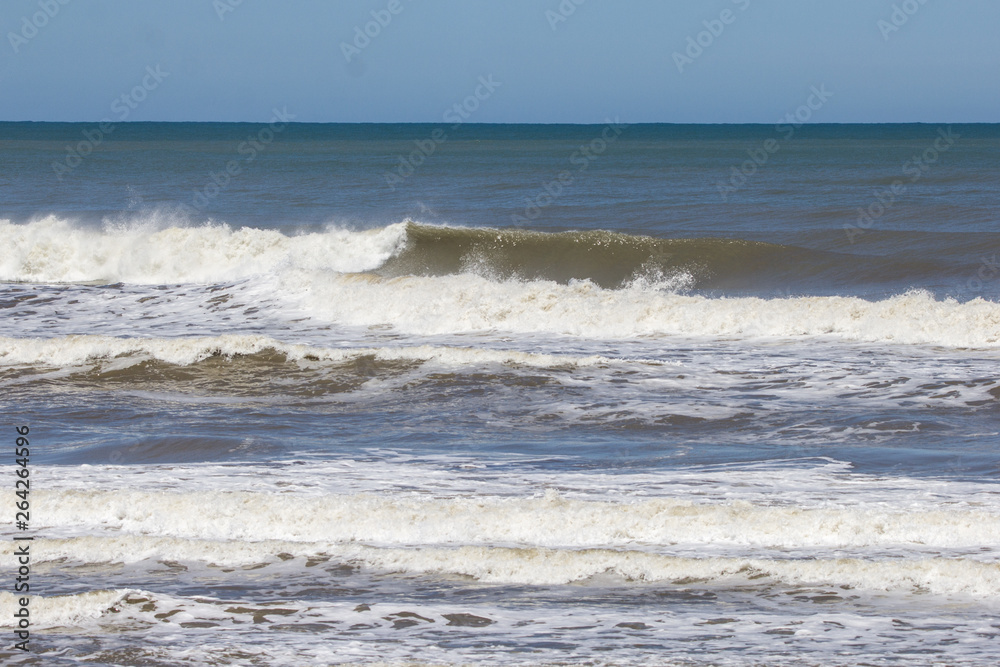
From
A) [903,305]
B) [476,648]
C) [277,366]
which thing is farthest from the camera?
[903,305]

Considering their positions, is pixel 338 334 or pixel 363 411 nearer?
pixel 363 411

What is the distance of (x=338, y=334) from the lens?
1455 cm

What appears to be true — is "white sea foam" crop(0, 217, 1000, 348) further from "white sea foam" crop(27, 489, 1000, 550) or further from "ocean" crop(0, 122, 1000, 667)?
"white sea foam" crop(27, 489, 1000, 550)

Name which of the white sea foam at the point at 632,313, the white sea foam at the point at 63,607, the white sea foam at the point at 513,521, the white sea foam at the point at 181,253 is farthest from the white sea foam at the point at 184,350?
the white sea foam at the point at 181,253

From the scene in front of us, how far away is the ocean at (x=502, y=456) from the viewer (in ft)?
15.4

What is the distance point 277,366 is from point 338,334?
7.67 feet

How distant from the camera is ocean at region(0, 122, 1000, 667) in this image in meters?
4.71

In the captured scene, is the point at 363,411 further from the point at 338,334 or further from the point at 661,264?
the point at 661,264

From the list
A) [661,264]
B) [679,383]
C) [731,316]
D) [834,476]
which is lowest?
[834,476]

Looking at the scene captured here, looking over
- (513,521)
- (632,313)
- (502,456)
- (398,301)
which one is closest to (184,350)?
(398,301)

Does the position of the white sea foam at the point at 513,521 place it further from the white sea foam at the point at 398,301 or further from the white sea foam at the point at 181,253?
the white sea foam at the point at 181,253

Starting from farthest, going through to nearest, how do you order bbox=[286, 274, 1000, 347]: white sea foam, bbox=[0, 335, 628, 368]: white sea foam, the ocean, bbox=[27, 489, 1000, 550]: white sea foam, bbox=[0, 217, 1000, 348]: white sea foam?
1. bbox=[0, 217, 1000, 348]: white sea foam
2. bbox=[286, 274, 1000, 347]: white sea foam
3. bbox=[0, 335, 628, 368]: white sea foam
4. bbox=[27, 489, 1000, 550]: white sea foam
5. the ocean

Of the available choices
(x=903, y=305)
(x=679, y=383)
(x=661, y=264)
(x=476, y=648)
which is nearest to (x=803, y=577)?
(x=476, y=648)

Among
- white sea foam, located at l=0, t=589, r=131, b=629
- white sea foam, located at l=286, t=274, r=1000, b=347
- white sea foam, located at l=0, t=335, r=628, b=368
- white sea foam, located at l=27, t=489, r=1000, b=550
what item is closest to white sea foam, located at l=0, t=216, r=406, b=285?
white sea foam, located at l=286, t=274, r=1000, b=347
